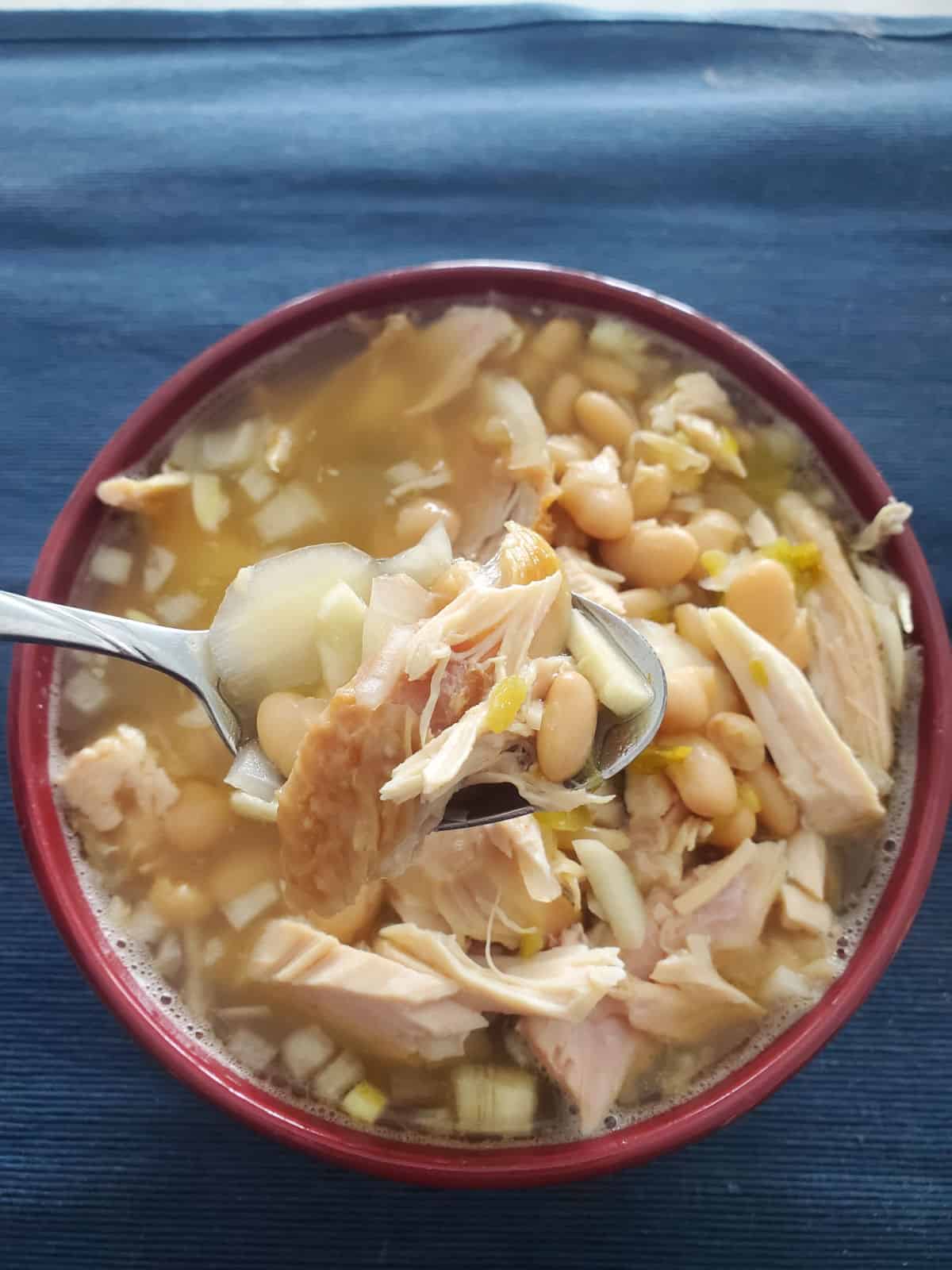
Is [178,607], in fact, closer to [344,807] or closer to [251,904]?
[251,904]

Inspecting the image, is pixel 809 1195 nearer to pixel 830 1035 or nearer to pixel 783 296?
pixel 830 1035

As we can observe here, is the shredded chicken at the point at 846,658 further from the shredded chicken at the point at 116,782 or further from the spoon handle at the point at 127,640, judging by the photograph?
the shredded chicken at the point at 116,782

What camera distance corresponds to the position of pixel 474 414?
165 cm

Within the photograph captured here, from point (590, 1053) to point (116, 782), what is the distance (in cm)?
73

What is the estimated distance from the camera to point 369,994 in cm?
128

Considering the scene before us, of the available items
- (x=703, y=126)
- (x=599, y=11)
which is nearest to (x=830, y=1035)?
(x=703, y=126)

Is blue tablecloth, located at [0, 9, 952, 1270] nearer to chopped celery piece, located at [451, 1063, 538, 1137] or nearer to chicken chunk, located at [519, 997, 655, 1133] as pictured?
chicken chunk, located at [519, 997, 655, 1133]

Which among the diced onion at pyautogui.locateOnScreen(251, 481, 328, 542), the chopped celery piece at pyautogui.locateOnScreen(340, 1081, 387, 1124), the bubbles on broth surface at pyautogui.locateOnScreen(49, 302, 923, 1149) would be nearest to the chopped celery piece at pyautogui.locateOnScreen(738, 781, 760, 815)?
the bubbles on broth surface at pyautogui.locateOnScreen(49, 302, 923, 1149)

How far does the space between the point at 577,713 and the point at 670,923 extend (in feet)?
1.32

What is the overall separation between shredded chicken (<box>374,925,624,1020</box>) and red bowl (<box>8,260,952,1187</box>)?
170 mm

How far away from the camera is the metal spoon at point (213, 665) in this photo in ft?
3.79

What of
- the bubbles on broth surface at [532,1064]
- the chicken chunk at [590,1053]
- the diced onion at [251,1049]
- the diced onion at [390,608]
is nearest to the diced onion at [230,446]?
the bubbles on broth surface at [532,1064]

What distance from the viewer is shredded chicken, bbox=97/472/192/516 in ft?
4.75

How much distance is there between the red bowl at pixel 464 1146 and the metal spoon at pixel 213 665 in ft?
0.78
